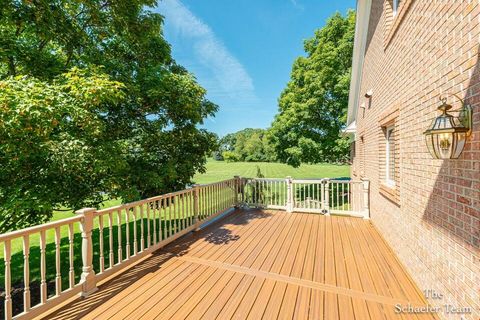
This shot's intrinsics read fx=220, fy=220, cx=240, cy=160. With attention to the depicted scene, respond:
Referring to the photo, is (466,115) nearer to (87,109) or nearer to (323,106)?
(87,109)

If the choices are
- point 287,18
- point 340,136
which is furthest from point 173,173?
point 287,18

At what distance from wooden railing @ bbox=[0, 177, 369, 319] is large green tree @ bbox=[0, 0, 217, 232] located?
57 centimetres

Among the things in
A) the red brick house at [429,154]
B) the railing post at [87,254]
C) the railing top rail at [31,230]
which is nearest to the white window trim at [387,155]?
the red brick house at [429,154]

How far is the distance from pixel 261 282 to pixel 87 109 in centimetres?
358

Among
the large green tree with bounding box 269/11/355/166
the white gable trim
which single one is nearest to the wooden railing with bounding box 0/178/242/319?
the large green tree with bounding box 269/11/355/166

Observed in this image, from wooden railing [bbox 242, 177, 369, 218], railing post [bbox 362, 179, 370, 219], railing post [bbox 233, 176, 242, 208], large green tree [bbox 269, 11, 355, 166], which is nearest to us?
railing post [bbox 362, 179, 370, 219]

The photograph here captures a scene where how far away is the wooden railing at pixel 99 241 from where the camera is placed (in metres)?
2.34

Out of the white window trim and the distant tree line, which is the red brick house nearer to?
the white window trim

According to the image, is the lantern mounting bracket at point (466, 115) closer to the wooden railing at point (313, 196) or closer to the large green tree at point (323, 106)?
the wooden railing at point (313, 196)

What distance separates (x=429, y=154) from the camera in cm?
259

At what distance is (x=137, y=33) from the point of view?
15.0 feet

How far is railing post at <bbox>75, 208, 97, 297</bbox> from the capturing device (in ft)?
9.45

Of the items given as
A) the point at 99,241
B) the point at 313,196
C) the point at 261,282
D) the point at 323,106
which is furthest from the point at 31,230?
the point at 323,106

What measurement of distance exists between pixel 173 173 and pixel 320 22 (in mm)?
14024
